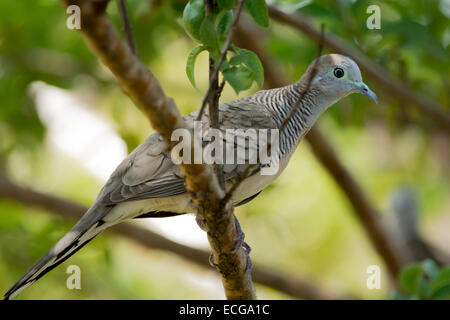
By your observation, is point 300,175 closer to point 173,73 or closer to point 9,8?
point 173,73

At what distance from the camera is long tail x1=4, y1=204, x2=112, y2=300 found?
261 centimetres

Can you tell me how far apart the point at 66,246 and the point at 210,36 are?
1.28 metres

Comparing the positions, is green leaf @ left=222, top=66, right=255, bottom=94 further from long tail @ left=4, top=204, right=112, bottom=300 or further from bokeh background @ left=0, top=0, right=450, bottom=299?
long tail @ left=4, top=204, right=112, bottom=300

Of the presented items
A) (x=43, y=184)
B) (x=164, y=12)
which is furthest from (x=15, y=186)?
(x=43, y=184)

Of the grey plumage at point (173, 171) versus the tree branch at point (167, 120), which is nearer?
the tree branch at point (167, 120)

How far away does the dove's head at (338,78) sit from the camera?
9.88 feet

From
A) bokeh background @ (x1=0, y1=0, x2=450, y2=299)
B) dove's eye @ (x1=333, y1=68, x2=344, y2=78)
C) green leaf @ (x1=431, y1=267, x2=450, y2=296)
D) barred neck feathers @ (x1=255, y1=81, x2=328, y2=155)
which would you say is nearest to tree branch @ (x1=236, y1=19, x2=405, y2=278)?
bokeh background @ (x1=0, y1=0, x2=450, y2=299)

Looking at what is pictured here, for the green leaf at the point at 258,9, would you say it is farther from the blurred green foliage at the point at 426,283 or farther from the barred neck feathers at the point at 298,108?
the blurred green foliage at the point at 426,283

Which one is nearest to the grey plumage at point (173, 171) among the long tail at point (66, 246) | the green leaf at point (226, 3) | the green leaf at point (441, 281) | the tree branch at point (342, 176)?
the long tail at point (66, 246)

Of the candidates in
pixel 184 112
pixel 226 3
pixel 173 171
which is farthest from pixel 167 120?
pixel 184 112

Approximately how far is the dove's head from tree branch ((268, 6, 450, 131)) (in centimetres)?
86

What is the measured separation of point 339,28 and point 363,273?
4.25 m

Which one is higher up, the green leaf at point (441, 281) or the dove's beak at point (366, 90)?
the dove's beak at point (366, 90)

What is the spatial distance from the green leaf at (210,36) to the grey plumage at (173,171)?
2.41ft
